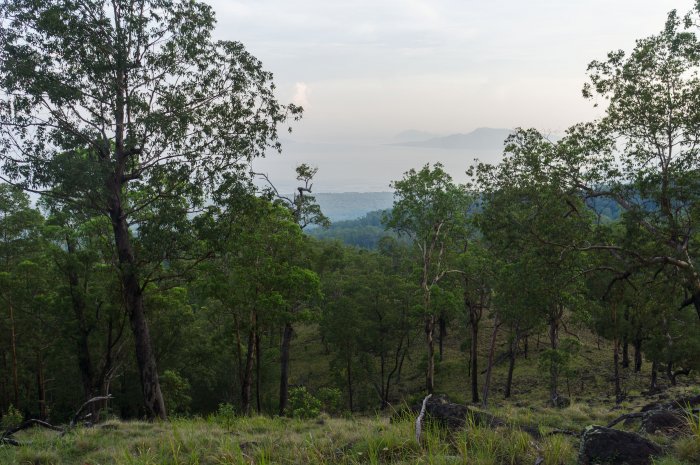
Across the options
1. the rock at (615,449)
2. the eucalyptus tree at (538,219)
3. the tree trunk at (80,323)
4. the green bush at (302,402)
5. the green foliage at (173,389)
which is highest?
the eucalyptus tree at (538,219)

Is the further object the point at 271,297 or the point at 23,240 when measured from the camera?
the point at 23,240

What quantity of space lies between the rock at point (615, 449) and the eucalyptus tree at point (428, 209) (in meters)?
21.8

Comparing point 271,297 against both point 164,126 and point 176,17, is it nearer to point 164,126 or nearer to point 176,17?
point 164,126

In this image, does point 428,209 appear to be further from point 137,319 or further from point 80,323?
point 80,323

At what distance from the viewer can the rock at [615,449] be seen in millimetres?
4867

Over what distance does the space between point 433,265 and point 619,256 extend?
53.3ft

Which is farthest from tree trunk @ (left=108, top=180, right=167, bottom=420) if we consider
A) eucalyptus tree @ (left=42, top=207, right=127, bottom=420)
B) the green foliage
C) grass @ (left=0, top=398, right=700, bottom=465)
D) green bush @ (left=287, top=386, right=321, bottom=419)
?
the green foliage

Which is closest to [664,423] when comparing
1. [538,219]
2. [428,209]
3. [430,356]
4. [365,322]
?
[538,219]

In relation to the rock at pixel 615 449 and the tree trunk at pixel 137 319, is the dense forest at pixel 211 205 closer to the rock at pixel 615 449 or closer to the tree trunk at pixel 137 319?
the tree trunk at pixel 137 319

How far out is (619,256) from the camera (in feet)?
53.4

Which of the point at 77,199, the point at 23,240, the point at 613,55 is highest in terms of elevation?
the point at 613,55

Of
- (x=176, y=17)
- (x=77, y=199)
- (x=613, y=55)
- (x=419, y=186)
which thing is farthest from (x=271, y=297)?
(x=613, y=55)

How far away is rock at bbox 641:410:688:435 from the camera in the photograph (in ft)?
19.7

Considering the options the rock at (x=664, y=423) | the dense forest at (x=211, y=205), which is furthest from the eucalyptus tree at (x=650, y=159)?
the rock at (x=664, y=423)
